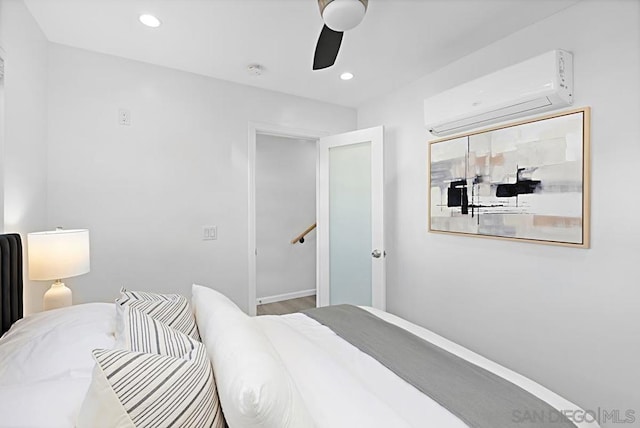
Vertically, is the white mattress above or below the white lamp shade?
below

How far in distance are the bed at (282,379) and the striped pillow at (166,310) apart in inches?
1.8

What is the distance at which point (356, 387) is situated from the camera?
1.13m

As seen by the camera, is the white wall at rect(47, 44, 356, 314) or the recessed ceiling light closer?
the recessed ceiling light

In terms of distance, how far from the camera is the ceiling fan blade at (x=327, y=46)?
62.5 inches

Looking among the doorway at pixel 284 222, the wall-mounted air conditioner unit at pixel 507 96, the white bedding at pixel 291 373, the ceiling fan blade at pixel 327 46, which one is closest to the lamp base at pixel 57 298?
the white bedding at pixel 291 373

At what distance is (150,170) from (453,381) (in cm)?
243

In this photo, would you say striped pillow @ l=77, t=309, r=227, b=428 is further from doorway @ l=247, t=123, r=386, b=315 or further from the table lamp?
doorway @ l=247, t=123, r=386, b=315

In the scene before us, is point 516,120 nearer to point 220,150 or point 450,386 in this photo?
point 450,386

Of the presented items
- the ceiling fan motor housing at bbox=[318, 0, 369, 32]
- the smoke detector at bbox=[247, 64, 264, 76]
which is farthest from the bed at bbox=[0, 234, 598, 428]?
the smoke detector at bbox=[247, 64, 264, 76]

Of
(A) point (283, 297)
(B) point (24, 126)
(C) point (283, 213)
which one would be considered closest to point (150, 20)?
(B) point (24, 126)

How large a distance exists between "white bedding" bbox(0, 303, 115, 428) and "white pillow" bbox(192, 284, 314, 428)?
14.9 inches

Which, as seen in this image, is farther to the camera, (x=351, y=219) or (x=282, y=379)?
A: (x=351, y=219)

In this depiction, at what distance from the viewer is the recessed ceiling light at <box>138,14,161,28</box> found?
6.17ft

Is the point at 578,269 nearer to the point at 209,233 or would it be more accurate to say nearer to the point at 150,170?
the point at 209,233
